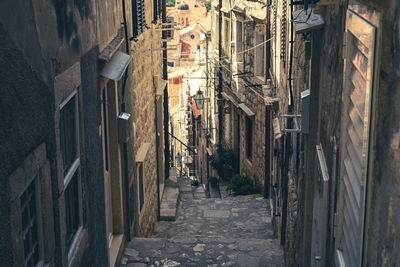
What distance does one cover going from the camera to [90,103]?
479 centimetres

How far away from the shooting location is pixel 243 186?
1371cm

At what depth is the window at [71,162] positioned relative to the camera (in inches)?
158

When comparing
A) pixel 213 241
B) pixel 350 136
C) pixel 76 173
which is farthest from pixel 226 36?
pixel 350 136

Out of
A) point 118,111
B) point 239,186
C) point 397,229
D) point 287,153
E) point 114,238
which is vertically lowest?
point 239,186

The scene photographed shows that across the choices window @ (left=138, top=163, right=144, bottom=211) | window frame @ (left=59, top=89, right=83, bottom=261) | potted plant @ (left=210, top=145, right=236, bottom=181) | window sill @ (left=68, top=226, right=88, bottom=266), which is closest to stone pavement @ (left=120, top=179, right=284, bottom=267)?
window @ (left=138, top=163, right=144, bottom=211)

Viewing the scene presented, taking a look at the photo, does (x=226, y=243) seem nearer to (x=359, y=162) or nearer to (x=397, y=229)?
(x=359, y=162)

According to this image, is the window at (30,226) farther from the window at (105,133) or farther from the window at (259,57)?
the window at (259,57)

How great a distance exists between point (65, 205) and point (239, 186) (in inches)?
399

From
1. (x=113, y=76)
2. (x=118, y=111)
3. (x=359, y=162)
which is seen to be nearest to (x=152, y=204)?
(x=118, y=111)

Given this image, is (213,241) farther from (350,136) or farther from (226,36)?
(226,36)

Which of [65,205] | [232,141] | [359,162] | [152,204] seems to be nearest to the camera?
[359,162]

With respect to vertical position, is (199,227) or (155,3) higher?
(155,3)

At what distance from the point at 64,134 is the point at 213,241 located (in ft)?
15.9

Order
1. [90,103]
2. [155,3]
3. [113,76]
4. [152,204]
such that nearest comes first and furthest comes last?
[90,103]
[113,76]
[152,204]
[155,3]
